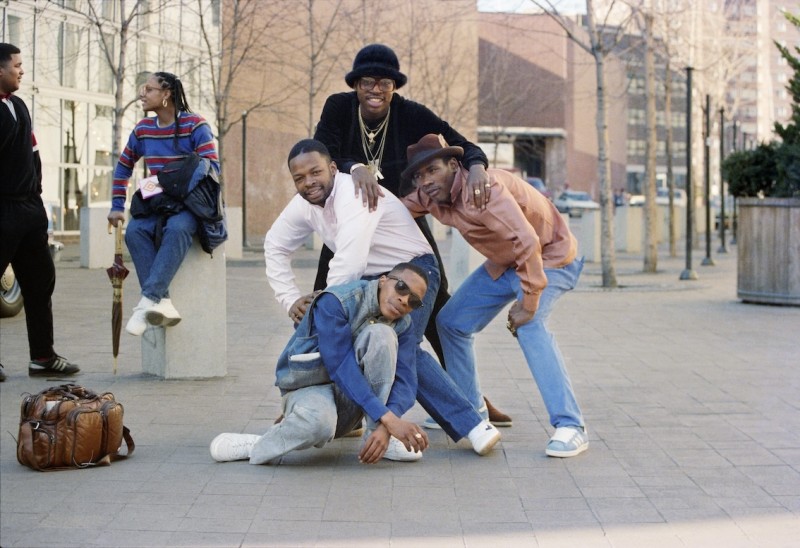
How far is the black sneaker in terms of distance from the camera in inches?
331

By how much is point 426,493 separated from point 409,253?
1292mm

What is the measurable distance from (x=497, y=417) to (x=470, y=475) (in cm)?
127

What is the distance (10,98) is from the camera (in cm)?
816

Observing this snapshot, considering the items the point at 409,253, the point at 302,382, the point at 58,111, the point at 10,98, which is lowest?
the point at 302,382

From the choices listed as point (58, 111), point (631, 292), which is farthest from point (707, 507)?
point (58, 111)

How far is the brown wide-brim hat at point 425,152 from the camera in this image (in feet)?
20.0

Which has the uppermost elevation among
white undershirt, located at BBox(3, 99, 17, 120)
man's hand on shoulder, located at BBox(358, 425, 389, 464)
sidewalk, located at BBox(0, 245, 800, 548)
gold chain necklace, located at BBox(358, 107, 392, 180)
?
white undershirt, located at BBox(3, 99, 17, 120)

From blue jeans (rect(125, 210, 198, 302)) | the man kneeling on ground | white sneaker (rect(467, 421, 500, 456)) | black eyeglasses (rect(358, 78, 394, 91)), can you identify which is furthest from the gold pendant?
blue jeans (rect(125, 210, 198, 302))

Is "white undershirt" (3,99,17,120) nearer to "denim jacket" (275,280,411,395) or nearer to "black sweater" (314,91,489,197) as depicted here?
"black sweater" (314,91,489,197)

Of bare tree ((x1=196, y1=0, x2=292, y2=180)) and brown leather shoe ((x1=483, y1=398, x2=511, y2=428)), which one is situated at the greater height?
bare tree ((x1=196, y1=0, x2=292, y2=180))

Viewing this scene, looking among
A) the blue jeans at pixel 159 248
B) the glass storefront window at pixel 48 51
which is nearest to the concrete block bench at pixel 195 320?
the blue jeans at pixel 159 248

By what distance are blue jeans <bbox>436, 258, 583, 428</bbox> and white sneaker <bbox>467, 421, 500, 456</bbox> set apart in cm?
32

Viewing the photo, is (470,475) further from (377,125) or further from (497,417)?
(377,125)

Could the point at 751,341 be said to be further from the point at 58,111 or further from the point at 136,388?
the point at 58,111
